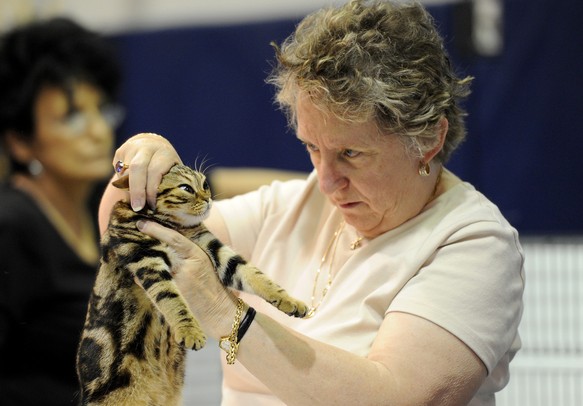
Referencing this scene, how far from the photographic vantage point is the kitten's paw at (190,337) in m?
0.87

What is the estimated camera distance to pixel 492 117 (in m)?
2.09

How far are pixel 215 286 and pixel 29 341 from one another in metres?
1.08

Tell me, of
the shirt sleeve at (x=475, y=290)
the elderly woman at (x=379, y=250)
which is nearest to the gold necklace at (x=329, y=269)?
the elderly woman at (x=379, y=250)

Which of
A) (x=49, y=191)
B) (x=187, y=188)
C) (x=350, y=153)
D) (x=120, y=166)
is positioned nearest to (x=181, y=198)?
(x=187, y=188)

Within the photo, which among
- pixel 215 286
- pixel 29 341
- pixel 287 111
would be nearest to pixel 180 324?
pixel 215 286

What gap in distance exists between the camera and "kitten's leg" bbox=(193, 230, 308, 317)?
994 mm

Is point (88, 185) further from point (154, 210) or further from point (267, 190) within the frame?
point (154, 210)

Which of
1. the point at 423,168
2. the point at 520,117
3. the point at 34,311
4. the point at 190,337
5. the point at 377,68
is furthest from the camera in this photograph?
the point at 520,117

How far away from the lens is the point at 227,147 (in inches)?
94.2

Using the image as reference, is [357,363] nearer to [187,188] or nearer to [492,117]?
[187,188]

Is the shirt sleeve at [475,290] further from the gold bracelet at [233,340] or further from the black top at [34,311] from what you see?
the black top at [34,311]

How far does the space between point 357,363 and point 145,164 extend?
0.35 metres

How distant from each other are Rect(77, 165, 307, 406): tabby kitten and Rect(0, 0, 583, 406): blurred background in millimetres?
961

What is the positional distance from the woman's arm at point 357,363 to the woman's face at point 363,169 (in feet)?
0.53
